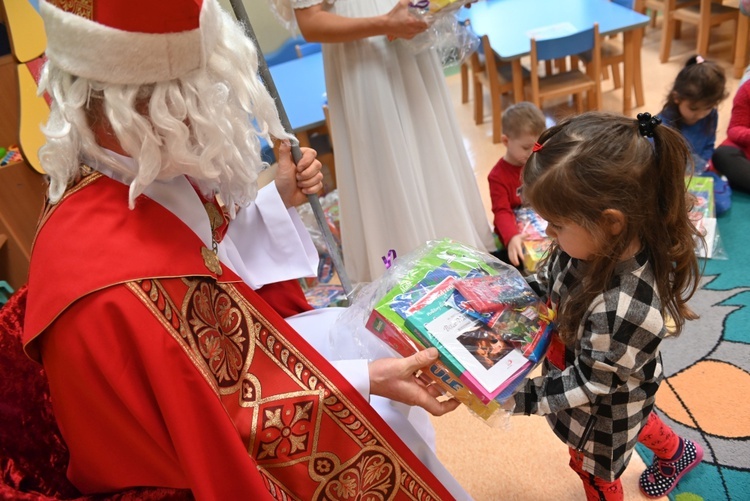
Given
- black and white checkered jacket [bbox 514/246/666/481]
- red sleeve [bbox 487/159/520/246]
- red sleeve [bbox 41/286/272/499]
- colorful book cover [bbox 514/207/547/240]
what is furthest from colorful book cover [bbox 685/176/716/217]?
red sleeve [bbox 41/286/272/499]

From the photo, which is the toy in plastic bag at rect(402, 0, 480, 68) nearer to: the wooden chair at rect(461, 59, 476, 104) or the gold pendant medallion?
the gold pendant medallion

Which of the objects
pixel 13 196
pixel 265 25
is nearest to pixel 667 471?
pixel 13 196

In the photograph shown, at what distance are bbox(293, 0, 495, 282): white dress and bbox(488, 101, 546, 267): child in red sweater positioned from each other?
111mm

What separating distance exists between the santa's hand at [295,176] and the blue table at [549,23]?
2.39 m

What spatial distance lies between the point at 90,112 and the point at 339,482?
0.85 metres

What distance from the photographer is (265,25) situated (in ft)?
14.4

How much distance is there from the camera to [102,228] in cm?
104

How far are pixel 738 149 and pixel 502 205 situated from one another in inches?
52.0

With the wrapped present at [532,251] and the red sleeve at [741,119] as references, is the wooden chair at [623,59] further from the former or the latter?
the wrapped present at [532,251]

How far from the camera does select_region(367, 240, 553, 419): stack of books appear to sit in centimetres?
111

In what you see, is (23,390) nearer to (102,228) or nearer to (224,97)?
(102,228)

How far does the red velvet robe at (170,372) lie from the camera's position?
981 millimetres

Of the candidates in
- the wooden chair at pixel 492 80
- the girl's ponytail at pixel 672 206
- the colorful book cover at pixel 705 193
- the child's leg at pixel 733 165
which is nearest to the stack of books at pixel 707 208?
the colorful book cover at pixel 705 193

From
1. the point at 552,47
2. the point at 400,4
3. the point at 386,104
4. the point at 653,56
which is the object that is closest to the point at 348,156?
the point at 386,104
